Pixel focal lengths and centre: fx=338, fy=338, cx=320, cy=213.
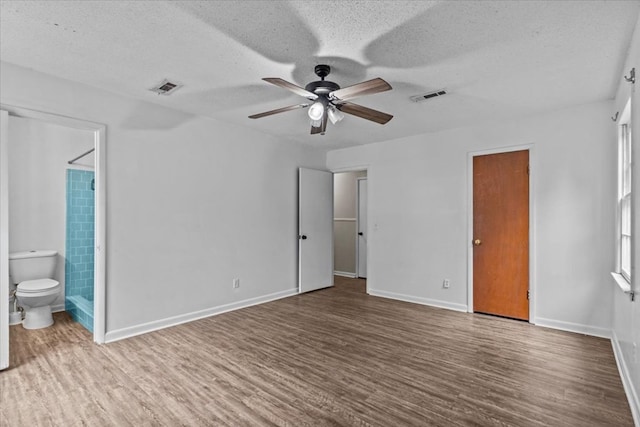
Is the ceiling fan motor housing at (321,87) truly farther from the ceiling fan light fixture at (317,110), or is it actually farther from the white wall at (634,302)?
the white wall at (634,302)

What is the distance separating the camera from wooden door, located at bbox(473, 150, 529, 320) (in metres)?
3.96

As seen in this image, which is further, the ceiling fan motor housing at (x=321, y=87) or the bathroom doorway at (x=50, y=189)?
the bathroom doorway at (x=50, y=189)

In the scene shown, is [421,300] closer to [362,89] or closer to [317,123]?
[317,123]

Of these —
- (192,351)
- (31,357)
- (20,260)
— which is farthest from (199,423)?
(20,260)

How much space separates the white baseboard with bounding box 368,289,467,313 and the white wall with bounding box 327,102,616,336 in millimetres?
15

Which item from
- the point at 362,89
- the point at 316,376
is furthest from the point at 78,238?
A: the point at 362,89

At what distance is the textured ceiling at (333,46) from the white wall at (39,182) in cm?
155

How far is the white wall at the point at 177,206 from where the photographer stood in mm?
3250

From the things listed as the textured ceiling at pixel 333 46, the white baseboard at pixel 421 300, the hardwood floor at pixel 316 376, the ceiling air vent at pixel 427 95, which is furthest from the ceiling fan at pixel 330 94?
the white baseboard at pixel 421 300

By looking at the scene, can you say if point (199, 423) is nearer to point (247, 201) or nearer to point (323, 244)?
point (247, 201)

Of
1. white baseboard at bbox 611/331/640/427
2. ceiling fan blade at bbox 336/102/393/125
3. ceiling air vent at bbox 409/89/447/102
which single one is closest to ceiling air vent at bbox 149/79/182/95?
ceiling fan blade at bbox 336/102/393/125

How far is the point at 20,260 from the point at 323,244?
3.88 metres

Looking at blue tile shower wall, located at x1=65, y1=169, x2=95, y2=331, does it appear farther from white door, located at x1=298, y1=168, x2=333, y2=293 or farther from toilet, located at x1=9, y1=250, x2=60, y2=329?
white door, located at x1=298, y1=168, x2=333, y2=293

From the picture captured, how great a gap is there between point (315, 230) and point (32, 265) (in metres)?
3.61
